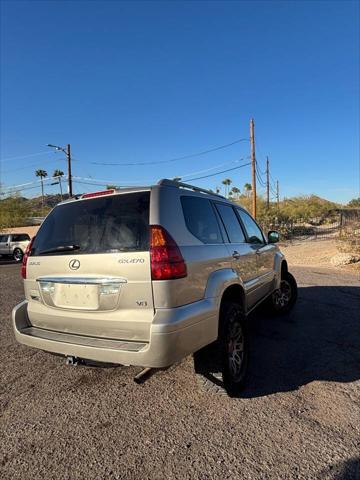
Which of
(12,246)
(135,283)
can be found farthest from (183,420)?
(12,246)

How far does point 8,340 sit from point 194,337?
3.57 m

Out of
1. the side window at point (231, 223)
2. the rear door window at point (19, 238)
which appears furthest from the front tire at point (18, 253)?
the side window at point (231, 223)

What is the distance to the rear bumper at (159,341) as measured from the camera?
239 cm

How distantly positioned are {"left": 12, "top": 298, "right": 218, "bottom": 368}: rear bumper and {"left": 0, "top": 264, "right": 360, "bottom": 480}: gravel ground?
620mm

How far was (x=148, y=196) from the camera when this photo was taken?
267 centimetres

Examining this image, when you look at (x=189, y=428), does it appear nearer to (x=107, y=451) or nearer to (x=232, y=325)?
(x=107, y=451)

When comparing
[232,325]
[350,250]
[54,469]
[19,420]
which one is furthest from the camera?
[350,250]

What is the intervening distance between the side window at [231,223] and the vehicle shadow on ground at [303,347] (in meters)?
1.44

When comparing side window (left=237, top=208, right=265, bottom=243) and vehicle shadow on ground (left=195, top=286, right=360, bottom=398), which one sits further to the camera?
side window (left=237, top=208, right=265, bottom=243)

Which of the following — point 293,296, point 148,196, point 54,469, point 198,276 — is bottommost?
point 54,469

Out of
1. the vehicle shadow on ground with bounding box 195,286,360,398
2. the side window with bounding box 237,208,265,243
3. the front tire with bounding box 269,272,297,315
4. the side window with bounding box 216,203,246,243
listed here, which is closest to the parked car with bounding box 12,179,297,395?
the side window with bounding box 216,203,246,243

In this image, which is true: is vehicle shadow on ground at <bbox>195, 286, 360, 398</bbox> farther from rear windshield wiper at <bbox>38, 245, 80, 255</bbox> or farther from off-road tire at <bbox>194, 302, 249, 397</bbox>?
rear windshield wiper at <bbox>38, 245, 80, 255</bbox>

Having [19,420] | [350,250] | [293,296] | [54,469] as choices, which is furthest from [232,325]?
[350,250]

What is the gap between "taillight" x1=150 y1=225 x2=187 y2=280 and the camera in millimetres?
2449
